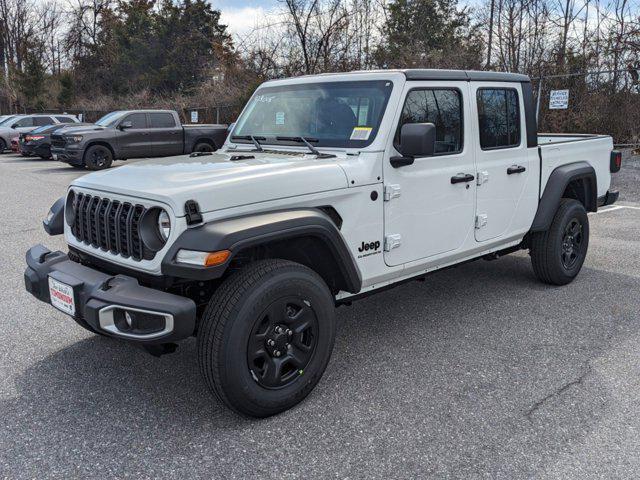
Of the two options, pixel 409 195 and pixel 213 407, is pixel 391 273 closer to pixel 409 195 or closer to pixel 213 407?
pixel 409 195

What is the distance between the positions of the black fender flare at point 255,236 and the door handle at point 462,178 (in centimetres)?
115

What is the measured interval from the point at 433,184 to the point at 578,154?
2210mm

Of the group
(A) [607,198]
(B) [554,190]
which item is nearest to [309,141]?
(B) [554,190]

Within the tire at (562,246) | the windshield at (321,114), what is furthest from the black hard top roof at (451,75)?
the tire at (562,246)

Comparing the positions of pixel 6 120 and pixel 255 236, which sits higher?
pixel 6 120

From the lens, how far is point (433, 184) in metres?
3.94

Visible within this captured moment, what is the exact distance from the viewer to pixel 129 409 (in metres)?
3.23

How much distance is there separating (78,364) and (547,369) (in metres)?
3.01

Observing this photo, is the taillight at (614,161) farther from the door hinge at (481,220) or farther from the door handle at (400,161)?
the door handle at (400,161)

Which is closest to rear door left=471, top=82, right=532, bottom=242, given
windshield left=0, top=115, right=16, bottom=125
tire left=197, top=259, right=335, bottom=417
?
tire left=197, top=259, right=335, bottom=417

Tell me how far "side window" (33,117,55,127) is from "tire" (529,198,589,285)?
21.8 m

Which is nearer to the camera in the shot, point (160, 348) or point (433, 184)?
point (160, 348)

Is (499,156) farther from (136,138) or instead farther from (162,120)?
(162,120)

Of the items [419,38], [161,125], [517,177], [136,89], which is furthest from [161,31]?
[517,177]
